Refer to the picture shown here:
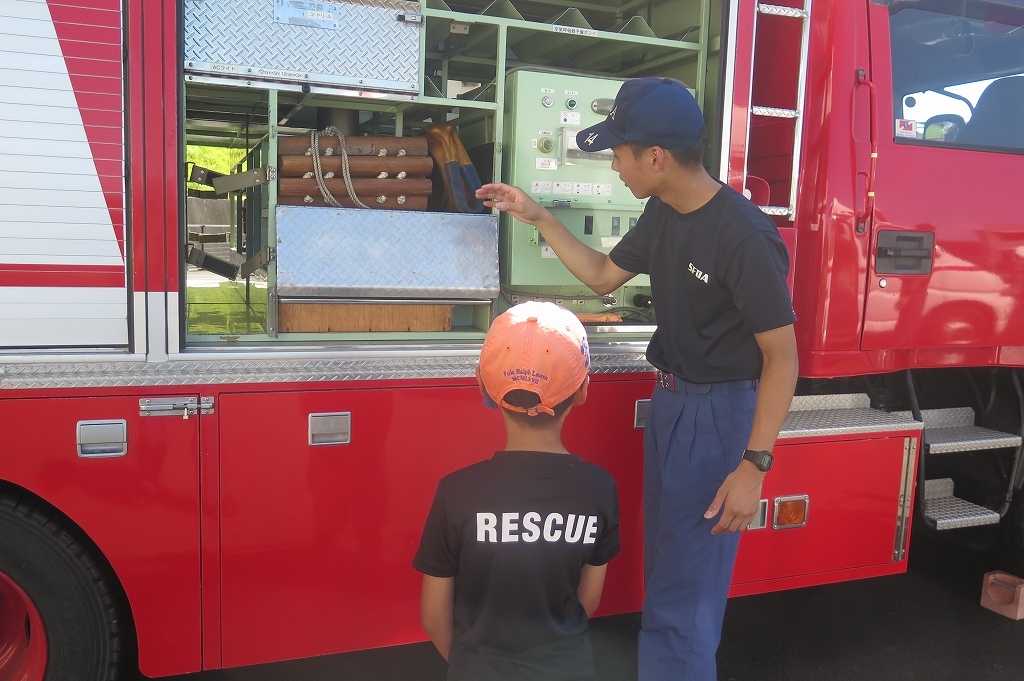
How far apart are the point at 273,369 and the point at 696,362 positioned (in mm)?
1159

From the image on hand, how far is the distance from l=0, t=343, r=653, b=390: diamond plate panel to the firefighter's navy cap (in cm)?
83

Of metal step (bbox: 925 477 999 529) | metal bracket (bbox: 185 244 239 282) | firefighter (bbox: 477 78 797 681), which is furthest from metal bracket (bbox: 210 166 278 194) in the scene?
metal step (bbox: 925 477 999 529)

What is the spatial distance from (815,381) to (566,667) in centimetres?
215

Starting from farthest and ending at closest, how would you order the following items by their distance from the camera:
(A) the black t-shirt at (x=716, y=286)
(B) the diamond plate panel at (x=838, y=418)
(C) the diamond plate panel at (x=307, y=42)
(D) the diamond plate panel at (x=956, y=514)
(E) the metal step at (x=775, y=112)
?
(D) the diamond plate panel at (x=956, y=514) < (B) the diamond plate panel at (x=838, y=418) < (E) the metal step at (x=775, y=112) < (C) the diamond plate panel at (x=307, y=42) < (A) the black t-shirt at (x=716, y=286)

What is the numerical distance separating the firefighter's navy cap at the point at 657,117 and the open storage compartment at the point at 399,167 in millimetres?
732

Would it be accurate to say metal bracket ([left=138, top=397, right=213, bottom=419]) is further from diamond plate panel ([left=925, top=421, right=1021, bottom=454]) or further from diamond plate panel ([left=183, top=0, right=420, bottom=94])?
diamond plate panel ([left=925, top=421, right=1021, bottom=454])

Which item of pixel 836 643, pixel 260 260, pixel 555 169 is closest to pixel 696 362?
pixel 555 169

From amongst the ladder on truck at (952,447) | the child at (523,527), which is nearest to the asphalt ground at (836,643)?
the ladder on truck at (952,447)

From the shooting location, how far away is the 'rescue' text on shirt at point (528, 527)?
160 cm

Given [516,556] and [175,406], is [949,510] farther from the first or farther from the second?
[175,406]

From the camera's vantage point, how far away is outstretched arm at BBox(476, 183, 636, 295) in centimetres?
271

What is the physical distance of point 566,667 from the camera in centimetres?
163

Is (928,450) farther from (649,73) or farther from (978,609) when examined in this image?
(649,73)

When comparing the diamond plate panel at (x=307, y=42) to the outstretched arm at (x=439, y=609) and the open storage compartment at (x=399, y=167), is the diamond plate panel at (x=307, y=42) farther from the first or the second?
the outstretched arm at (x=439, y=609)
